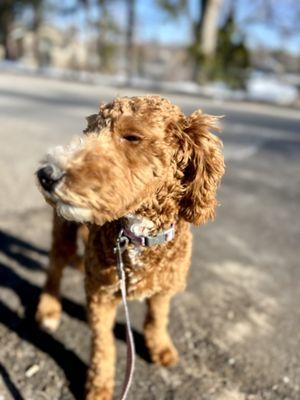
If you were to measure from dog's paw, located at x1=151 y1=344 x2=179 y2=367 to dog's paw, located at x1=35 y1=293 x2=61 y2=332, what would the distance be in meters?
0.75

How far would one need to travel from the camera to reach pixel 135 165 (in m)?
1.90

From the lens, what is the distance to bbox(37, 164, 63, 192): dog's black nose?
65.8 inches

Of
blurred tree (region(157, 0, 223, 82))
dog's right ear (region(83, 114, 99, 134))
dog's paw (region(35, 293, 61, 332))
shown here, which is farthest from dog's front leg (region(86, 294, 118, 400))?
blurred tree (region(157, 0, 223, 82))

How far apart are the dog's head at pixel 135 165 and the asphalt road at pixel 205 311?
121 centimetres

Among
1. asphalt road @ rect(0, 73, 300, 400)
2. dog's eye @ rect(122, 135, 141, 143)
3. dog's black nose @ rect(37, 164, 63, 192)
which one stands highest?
dog's eye @ rect(122, 135, 141, 143)

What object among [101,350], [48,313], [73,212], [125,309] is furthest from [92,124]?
[48,313]

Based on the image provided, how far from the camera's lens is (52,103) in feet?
41.5

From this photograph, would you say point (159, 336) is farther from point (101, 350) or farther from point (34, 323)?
point (34, 323)

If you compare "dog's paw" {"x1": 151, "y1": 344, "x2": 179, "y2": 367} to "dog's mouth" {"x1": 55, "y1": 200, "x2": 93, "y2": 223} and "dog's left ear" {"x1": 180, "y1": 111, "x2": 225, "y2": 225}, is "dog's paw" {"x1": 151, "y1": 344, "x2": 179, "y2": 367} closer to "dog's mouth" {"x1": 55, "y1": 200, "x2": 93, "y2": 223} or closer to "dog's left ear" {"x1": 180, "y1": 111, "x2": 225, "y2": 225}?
"dog's left ear" {"x1": 180, "y1": 111, "x2": 225, "y2": 225}

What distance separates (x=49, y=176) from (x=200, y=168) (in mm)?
746

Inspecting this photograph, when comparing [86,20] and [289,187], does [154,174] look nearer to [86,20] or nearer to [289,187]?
[289,187]

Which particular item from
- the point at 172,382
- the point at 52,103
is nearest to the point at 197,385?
the point at 172,382

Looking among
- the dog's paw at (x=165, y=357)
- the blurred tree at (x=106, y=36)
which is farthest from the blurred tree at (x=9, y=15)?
the dog's paw at (x=165, y=357)

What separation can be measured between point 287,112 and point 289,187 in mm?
9477
